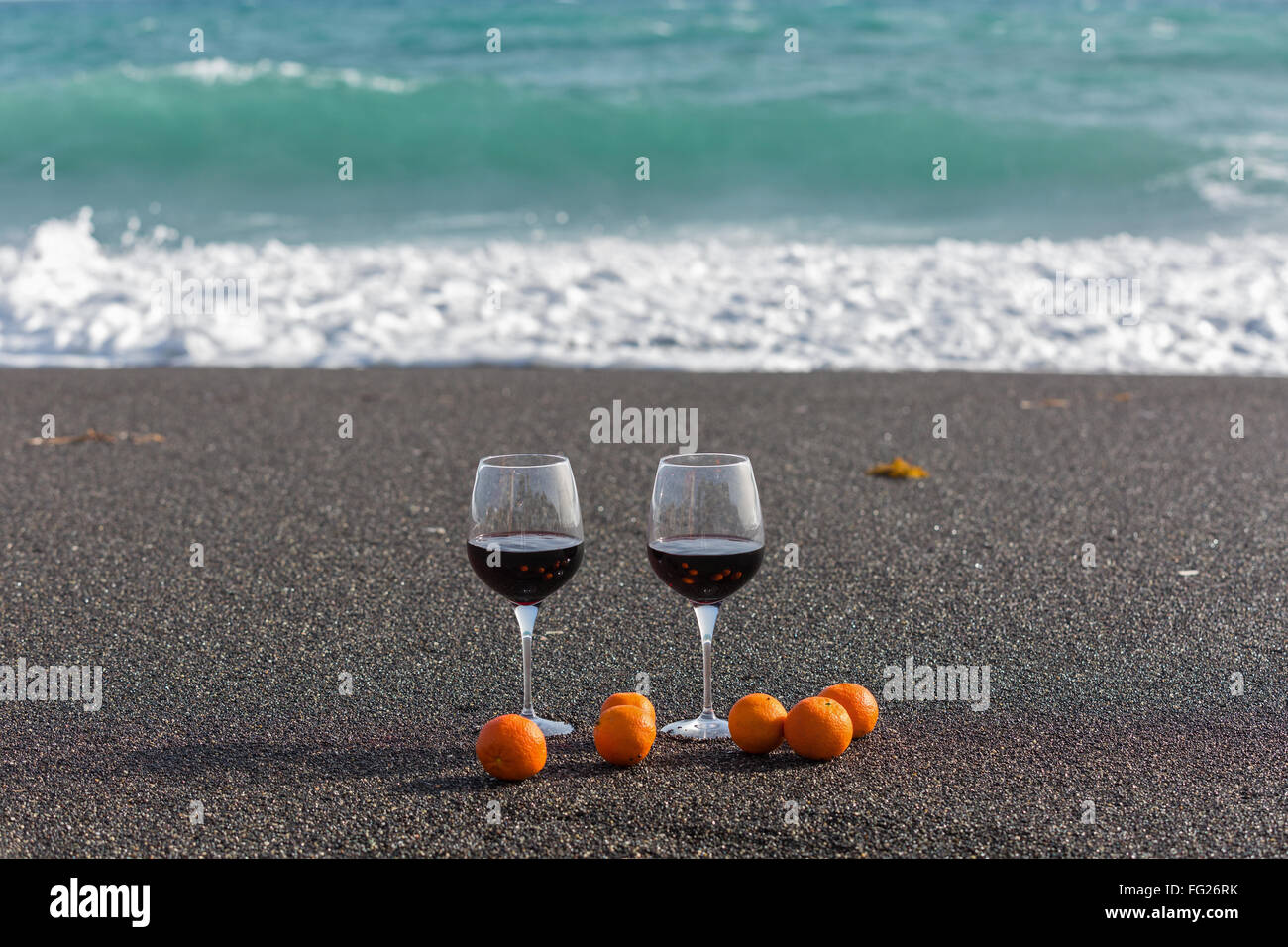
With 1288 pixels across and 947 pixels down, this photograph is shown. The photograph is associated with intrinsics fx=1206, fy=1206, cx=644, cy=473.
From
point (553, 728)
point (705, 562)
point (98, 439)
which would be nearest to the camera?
point (705, 562)

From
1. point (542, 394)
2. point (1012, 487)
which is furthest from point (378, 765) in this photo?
point (542, 394)

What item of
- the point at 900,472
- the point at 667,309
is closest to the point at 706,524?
the point at 900,472

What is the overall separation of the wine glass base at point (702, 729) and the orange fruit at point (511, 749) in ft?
1.10

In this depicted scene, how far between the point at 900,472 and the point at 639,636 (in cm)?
217

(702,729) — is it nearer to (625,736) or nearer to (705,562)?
(625,736)

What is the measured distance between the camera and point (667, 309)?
936 centimetres

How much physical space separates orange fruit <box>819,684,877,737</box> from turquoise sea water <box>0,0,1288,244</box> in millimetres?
11562

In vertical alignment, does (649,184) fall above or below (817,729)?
above

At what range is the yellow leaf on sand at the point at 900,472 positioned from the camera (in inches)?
202

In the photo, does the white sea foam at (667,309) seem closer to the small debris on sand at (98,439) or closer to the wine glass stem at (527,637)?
the small debris on sand at (98,439)

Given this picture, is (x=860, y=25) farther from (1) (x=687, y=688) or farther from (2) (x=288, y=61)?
(1) (x=687, y=688)

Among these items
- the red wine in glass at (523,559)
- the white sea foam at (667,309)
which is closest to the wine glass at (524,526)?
the red wine in glass at (523,559)

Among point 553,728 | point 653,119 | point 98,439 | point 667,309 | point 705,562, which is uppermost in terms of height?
point 653,119

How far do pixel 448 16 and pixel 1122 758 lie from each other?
1997cm
